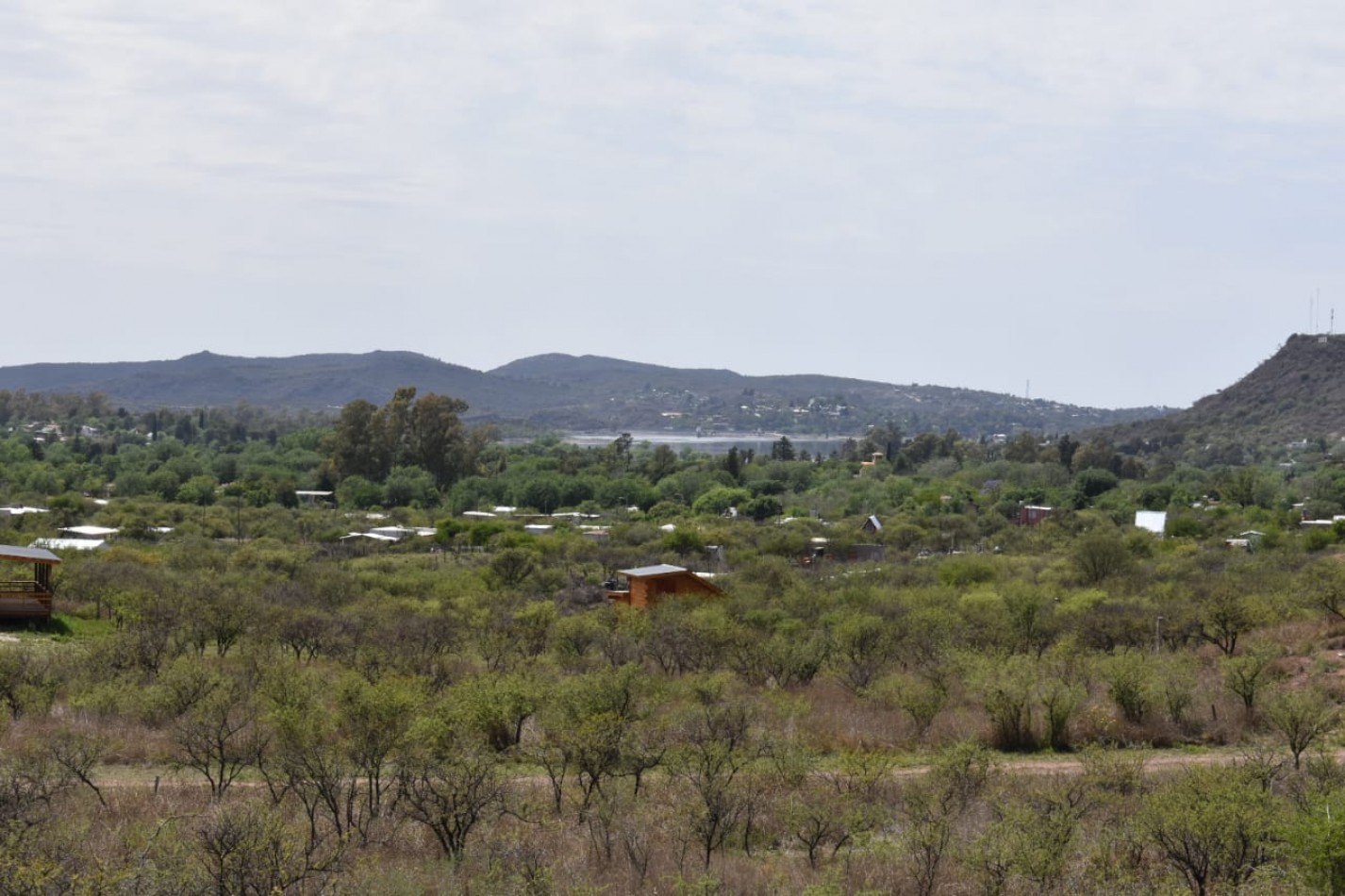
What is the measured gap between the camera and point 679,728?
63.6 feet

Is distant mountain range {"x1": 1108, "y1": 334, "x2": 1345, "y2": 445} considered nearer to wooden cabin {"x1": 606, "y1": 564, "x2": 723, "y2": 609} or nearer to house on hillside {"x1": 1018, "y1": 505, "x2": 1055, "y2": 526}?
house on hillside {"x1": 1018, "y1": 505, "x2": 1055, "y2": 526}

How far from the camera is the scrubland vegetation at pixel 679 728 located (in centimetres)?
1359

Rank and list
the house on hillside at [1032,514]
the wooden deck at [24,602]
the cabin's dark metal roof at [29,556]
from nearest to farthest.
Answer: the wooden deck at [24,602] → the cabin's dark metal roof at [29,556] → the house on hillside at [1032,514]

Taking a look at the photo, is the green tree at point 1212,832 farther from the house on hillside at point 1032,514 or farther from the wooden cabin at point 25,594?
the house on hillside at point 1032,514

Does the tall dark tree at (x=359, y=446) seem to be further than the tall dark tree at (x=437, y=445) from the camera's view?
No

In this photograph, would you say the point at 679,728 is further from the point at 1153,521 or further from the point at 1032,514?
the point at 1032,514

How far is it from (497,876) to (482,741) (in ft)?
16.6

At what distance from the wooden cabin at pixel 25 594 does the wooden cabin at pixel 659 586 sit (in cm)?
1447

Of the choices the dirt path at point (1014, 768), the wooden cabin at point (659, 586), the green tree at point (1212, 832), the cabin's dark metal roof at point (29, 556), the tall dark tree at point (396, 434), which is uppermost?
the tall dark tree at point (396, 434)

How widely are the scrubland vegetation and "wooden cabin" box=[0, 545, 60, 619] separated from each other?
452 millimetres

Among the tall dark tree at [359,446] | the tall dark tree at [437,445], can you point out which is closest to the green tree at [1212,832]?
the tall dark tree at [359,446]

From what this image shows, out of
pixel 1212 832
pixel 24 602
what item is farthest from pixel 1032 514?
pixel 1212 832

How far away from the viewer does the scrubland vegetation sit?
13.6 m

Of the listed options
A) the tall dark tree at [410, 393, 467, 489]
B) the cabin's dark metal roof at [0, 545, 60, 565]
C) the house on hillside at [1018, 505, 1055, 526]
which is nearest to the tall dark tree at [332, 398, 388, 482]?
the tall dark tree at [410, 393, 467, 489]
